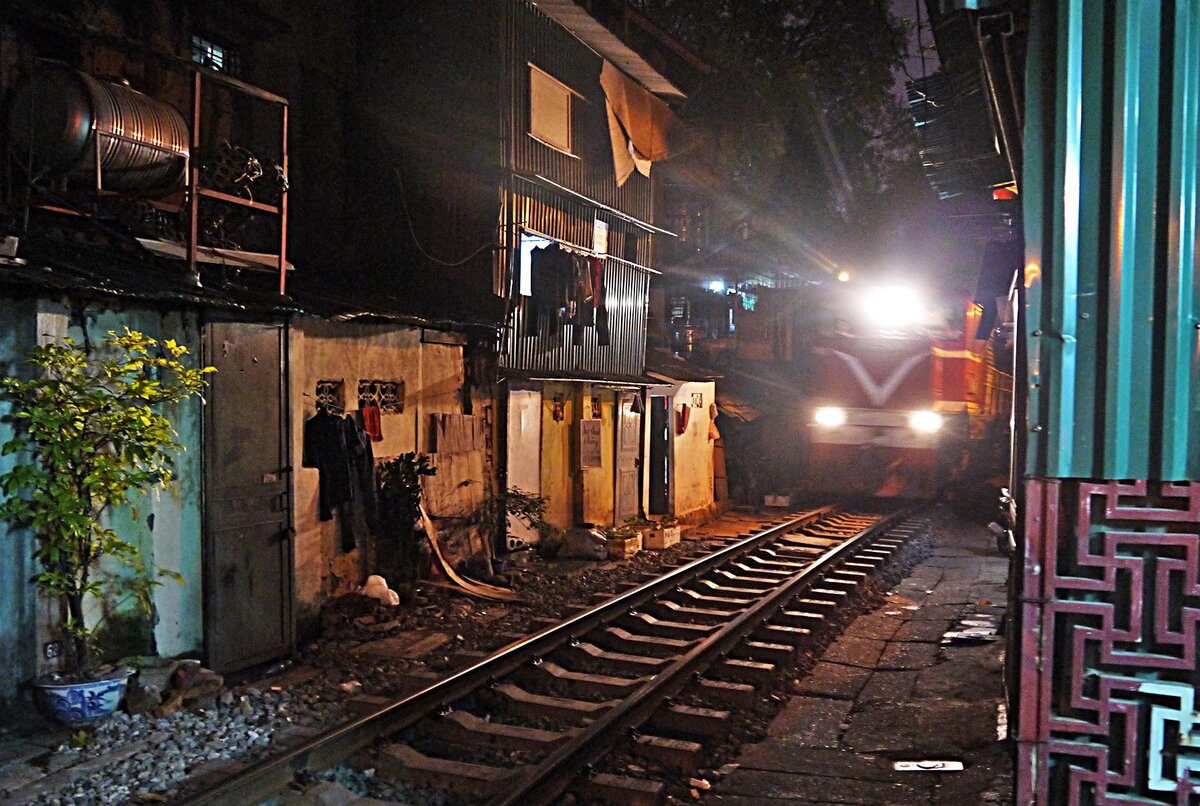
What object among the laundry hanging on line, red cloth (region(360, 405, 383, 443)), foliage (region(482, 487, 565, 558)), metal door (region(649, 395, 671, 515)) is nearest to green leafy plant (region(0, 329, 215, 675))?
red cloth (region(360, 405, 383, 443))

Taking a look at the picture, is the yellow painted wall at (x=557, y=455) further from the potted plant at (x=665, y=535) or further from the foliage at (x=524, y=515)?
the potted plant at (x=665, y=535)

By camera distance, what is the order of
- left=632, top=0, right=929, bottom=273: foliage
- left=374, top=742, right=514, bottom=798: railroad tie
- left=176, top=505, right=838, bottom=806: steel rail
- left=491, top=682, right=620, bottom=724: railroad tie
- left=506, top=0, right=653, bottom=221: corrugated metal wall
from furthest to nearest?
left=632, top=0, right=929, bottom=273: foliage → left=506, top=0, right=653, bottom=221: corrugated metal wall → left=491, top=682, right=620, bottom=724: railroad tie → left=374, top=742, right=514, bottom=798: railroad tie → left=176, top=505, right=838, bottom=806: steel rail

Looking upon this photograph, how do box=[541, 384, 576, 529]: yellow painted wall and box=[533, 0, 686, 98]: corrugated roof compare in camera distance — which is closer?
box=[533, 0, 686, 98]: corrugated roof

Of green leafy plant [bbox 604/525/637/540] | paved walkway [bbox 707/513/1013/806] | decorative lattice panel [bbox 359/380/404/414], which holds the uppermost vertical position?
decorative lattice panel [bbox 359/380/404/414]

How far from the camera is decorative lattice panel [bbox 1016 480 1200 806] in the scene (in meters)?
3.30

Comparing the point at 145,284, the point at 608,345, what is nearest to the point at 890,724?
the point at 145,284

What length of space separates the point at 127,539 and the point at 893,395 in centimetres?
1513

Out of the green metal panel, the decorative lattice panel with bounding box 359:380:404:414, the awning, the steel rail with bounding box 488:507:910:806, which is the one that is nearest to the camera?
the green metal panel

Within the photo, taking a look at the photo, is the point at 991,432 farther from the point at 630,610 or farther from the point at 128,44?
the point at 128,44

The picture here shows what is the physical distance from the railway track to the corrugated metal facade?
196 inches

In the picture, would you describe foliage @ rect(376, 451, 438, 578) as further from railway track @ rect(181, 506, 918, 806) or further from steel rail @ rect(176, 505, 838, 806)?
railway track @ rect(181, 506, 918, 806)

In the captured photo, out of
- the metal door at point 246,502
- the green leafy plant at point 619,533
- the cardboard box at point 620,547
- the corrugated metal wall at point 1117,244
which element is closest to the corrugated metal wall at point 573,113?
the green leafy plant at point 619,533

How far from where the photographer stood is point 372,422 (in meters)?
10.9

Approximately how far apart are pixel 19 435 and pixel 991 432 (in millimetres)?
20598
